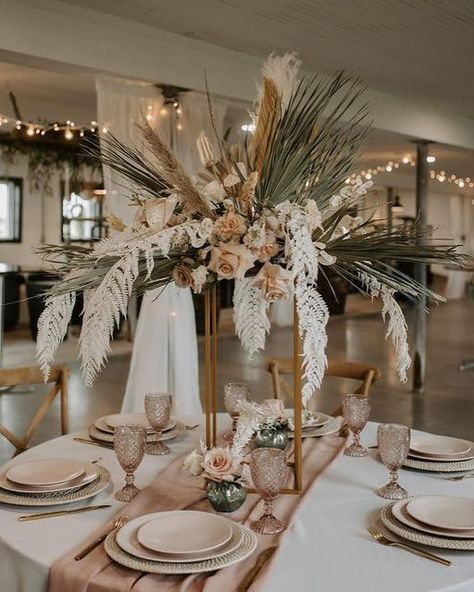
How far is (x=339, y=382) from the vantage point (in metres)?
7.54

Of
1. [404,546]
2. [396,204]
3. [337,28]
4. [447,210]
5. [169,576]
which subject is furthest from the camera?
[447,210]

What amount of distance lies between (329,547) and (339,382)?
5855 millimetres

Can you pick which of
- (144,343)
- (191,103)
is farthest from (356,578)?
(191,103)

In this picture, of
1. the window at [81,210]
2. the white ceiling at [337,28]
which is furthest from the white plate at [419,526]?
the window at [81,210]

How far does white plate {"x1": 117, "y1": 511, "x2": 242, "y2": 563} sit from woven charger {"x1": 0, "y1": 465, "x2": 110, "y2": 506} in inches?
10.5

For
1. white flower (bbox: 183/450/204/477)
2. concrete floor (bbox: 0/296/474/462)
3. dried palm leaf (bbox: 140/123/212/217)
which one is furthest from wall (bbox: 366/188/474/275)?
white flower (bbox: 183/450/204/477)

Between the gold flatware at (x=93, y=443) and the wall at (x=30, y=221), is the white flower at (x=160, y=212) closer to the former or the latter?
the gold flatware at (x=93, y=443)

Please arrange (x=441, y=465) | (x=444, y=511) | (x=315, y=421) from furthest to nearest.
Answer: (x=315, y=421) < (x=441, y=465) < (x=444, y=511)

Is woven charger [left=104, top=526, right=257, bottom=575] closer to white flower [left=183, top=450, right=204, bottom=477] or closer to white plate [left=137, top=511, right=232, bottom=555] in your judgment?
white plate [left=137, top=511, right=232, bottom=555]

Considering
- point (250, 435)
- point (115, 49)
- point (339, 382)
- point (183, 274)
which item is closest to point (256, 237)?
point (183, 274)

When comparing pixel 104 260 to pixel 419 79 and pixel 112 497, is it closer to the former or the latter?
pixel 112 497

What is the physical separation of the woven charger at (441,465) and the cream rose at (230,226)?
91cm

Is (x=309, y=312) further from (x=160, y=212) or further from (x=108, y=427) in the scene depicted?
(x=108, y=427)

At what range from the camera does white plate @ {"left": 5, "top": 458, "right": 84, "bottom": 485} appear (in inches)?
82.3
